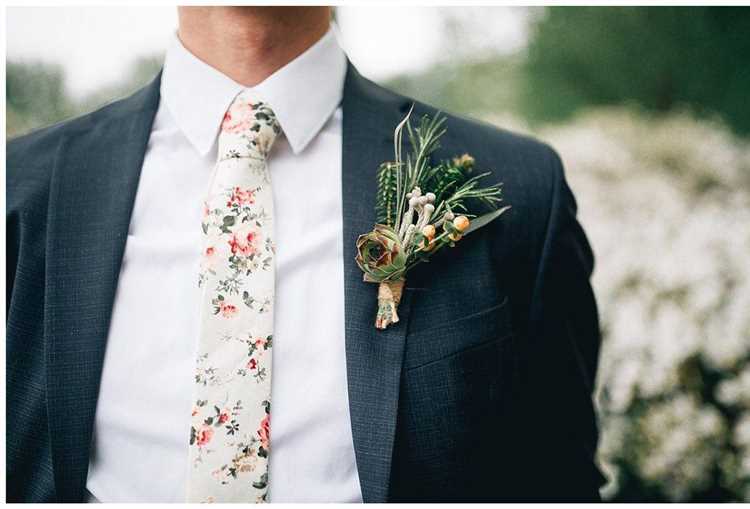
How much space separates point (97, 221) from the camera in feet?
4.00

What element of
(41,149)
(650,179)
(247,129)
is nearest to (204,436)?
(247,129)

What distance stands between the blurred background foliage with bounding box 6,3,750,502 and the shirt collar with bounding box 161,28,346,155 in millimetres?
778

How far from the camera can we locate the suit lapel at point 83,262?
112 centimetres

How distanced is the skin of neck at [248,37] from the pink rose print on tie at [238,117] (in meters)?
0.06

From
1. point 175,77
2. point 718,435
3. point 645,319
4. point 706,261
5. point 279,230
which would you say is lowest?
point 718,435

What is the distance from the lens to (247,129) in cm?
123

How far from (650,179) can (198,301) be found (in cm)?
179

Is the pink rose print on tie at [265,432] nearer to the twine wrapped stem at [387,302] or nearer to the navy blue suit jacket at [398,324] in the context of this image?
the navy blue suit jacket at [398,324]

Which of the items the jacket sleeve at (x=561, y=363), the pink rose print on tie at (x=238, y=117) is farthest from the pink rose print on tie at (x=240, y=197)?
the jacket sleeve at (x=561, y=363)

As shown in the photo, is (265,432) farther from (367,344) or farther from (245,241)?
(245,241)

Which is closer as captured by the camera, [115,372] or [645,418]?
[115,372]

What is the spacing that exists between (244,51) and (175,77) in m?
0.16

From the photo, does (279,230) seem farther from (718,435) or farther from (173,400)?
(718,435)

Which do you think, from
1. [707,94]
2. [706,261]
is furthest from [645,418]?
[707,94]
